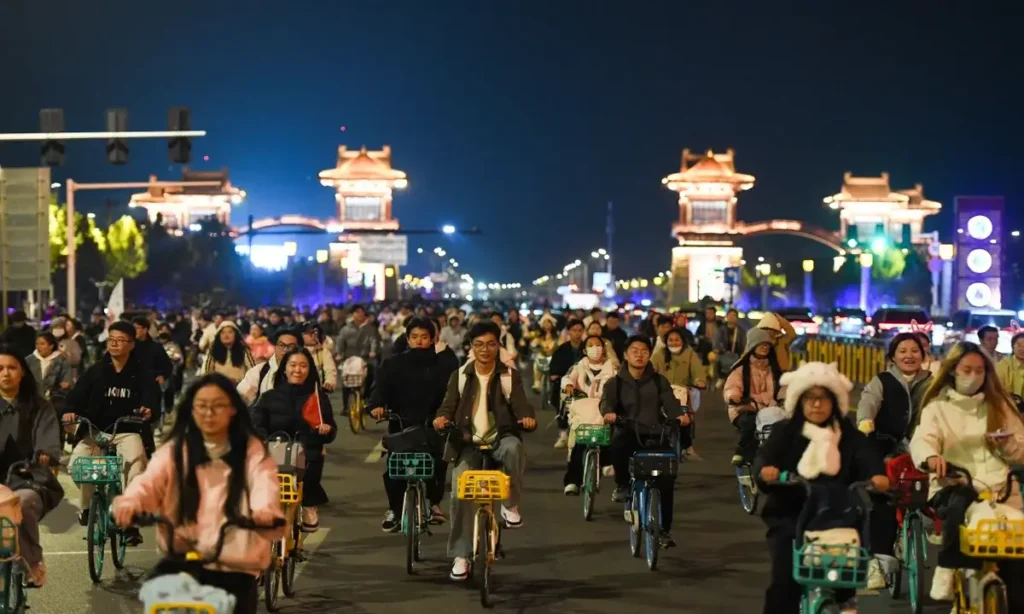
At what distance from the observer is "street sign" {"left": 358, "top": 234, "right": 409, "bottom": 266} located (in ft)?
258

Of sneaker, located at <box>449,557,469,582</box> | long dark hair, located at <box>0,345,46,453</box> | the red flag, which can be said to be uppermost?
long dark hair, located at <box>0,345,46,453</box>

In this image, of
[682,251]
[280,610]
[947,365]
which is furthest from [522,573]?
[682,251]

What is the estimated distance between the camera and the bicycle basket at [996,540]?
7.00 m

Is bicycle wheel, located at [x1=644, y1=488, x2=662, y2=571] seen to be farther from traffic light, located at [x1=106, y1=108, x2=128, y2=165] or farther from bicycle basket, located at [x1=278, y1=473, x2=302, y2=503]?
traffic light, located at [x1=106, y1=108, x2=128, y2=165]

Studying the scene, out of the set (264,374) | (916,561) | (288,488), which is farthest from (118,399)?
(916,561)

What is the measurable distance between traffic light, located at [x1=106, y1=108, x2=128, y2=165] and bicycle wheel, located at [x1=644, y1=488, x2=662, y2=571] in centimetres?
1411

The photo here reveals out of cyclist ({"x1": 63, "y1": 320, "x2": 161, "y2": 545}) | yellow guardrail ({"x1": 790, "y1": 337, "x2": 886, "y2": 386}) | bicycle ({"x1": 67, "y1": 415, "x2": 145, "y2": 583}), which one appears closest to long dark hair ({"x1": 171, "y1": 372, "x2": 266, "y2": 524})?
bicycle ({"x1": 67, "y1": 415, "x2": 145, "y2": 583})

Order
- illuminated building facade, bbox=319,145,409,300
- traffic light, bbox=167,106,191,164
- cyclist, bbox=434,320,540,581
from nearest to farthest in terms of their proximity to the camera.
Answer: cyclist, bbox=434,320,540,581 < traffic light, bbox=167,106,191,164 < illuminated building facade, bbox=319,145,409,300

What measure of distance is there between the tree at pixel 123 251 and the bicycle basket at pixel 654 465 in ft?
249

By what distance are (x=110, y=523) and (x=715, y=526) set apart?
5410 millimetres

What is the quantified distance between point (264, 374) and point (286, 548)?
8.86 ft

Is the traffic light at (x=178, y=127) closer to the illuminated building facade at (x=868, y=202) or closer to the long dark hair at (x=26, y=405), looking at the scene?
the long dark hair at (x=26, y=405)

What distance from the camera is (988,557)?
7.13 m

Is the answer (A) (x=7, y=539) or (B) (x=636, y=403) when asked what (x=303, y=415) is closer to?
(B) (x=636, y=403)
